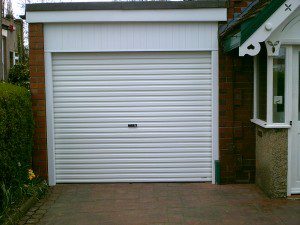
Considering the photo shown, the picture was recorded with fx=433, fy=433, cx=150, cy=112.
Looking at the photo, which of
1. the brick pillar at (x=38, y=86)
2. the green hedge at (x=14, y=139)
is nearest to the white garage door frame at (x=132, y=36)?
the brick pillar at (x=38, y=86)

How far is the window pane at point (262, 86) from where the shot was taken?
7047 mm

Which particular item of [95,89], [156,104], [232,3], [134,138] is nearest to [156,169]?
[134,138]

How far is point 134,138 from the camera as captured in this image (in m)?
7.98

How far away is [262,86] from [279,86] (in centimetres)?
60

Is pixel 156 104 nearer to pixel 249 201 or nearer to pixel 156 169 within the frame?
pixel 156 169

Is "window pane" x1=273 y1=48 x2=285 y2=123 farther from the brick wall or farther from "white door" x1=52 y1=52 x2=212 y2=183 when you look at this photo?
"white door" x1=52 y1=52 x2=212 y2=183

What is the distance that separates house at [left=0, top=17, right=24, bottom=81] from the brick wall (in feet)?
45.5

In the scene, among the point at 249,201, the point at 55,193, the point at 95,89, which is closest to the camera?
the point at 249,201

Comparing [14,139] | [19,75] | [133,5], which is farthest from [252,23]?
[19,75]

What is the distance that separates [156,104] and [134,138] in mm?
747

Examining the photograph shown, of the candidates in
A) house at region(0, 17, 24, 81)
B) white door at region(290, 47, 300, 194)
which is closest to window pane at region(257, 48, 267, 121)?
white door at region(290, 47, 300, 194)

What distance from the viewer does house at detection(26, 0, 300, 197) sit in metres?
7.62

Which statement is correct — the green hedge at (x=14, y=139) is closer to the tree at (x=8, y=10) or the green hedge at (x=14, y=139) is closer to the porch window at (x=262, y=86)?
the porch window at (x=262, y=86)

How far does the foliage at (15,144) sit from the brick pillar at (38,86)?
292 mm
